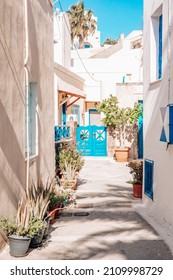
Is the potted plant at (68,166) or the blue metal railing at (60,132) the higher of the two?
the blue metal railing at (60,132)

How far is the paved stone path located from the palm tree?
38728 mm

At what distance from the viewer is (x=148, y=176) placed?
9.65m

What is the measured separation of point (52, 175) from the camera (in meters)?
11.3

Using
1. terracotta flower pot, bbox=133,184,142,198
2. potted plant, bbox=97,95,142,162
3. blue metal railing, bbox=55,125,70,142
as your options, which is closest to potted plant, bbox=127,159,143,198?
terracotta flower pot, bbox=133,184,142,198

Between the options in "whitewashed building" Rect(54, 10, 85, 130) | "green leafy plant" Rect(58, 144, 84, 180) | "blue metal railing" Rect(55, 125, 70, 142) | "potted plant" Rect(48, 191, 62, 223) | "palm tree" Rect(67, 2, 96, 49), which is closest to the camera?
"potted plant" Rect(48, 191, 62, 223)

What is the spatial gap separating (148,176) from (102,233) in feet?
10.1

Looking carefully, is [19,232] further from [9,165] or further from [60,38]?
[60,38]

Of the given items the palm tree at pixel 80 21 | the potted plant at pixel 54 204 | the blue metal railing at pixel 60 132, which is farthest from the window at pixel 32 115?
the palm tree at pixel 80 21

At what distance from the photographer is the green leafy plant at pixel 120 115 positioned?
1988cm

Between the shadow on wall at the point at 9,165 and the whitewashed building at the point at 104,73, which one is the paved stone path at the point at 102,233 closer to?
the shadow on wall at the point at 9,165

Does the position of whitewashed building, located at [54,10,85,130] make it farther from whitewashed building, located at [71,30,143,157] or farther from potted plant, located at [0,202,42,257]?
potted plant, located at [0,202,42,257]

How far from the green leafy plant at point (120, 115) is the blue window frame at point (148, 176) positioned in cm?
1010

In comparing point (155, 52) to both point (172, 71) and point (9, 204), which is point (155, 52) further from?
point (9, 204)

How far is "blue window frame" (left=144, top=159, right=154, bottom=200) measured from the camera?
30.1ft
